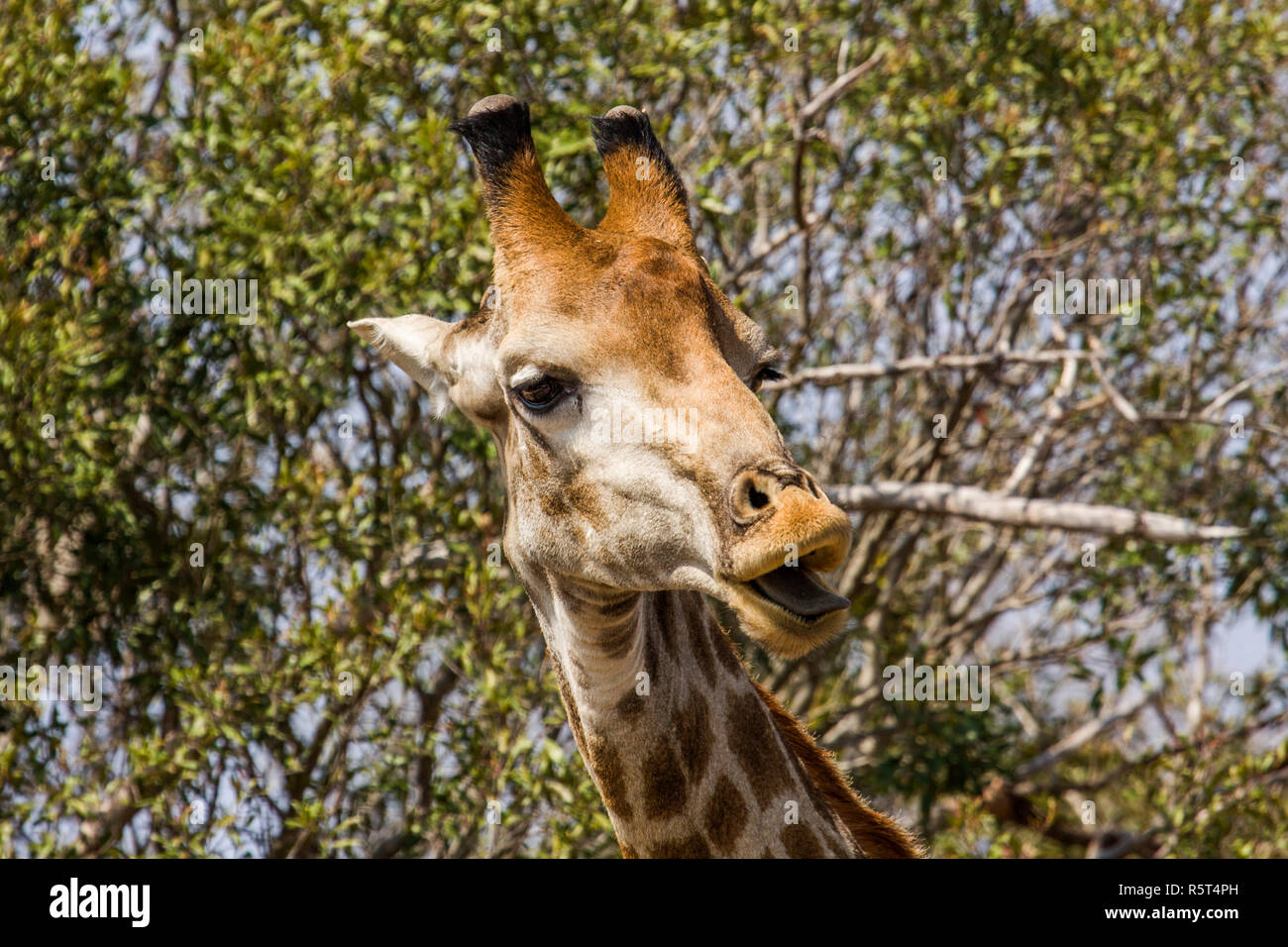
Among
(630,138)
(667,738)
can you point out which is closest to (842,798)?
(667,738)

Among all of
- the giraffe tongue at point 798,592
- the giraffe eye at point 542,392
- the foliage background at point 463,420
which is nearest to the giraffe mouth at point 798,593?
the giraffe tongue at point 798,592

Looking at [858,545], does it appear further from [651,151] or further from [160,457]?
[651,151]

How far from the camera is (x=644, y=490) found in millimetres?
3201

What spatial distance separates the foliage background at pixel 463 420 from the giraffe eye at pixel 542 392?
2.92 meters

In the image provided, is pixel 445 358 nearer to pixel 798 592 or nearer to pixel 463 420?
pixel 798 592

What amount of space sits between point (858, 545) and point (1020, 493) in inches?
44.5

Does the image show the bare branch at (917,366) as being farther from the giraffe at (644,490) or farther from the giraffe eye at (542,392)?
the giraffe eye at (542,392)

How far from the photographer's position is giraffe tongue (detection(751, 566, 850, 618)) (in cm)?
284

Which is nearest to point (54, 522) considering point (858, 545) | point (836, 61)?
Answer: point (858, 545)

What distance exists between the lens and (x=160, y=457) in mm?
7441

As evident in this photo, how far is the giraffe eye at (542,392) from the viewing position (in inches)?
132

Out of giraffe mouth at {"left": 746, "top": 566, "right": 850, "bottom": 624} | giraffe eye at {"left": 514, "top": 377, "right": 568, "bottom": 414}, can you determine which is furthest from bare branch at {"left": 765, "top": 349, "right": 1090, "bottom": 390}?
giraffe mouth at {"left": 746, "top": 566, "right": 850, "bottom": 624}

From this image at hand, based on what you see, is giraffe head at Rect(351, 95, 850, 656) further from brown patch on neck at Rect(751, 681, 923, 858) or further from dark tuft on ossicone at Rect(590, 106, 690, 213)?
brown patch on neck at Rect(751, 681, 923, 858)

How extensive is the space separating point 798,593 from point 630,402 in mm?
673
